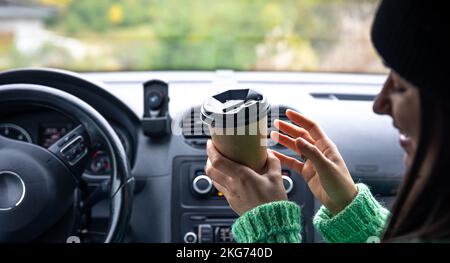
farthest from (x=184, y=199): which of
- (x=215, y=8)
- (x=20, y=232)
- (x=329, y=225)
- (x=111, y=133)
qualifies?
(x=215, y=8)

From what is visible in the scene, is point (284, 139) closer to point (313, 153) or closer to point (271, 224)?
point (313, 153)

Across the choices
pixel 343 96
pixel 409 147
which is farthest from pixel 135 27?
pixel 409 147

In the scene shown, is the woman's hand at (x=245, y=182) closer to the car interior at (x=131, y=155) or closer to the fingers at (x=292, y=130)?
the fingers at (x=292, y=130)

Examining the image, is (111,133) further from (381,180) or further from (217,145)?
(381,180)

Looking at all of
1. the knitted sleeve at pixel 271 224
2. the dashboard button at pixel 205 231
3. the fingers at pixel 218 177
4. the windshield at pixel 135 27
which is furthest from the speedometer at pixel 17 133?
the windshield at pixel 135 27

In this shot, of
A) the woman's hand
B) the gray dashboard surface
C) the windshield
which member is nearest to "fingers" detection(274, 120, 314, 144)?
the woman's hand

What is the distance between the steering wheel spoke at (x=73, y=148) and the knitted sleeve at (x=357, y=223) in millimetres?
768

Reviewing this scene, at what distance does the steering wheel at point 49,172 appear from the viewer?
1.75 metres

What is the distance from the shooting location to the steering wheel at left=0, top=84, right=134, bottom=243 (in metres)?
1.75

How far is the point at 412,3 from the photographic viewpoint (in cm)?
98

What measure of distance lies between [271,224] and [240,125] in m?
0.21

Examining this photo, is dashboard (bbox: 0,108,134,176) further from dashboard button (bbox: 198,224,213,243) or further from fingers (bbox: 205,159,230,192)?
fingers (bbox: 205,159,230,192)

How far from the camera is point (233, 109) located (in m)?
1.29

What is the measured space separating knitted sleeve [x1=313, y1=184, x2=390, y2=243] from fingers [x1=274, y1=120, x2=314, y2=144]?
0.56ft
